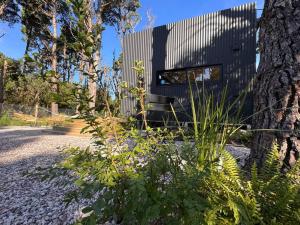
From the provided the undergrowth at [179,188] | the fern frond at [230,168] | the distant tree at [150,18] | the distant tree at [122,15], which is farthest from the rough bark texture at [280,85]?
the distant tree at [150,18]

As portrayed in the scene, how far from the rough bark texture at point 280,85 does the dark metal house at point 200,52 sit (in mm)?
5535

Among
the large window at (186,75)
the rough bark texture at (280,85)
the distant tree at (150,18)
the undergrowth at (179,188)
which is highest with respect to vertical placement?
the distant tree at (150,18)

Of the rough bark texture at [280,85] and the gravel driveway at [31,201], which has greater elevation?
the rough bark texture at [280,85]

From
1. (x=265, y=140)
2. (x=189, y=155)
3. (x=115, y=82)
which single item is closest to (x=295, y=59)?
(x=265, y=140)

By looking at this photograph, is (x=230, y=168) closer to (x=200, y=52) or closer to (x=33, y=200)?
(x=33, y=200)

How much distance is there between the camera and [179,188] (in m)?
0.86

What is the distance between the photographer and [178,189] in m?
0.85

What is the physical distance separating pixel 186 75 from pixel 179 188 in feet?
27.1

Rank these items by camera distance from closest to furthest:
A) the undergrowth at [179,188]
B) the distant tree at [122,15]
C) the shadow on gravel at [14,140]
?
1. the undergrowth at [179,188]
2. the shadow on gravel at [14,140]
3. the distant tree at [122,15]

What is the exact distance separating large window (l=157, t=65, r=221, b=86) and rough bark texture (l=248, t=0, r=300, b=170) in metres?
6.69

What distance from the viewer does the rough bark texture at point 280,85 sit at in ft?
4.39

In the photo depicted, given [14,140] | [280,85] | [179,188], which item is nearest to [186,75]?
[14,140]

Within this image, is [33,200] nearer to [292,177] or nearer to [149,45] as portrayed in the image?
[292,177]

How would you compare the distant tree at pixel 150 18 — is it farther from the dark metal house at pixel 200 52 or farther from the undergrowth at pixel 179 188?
the undergrowth at pixel 179 188
